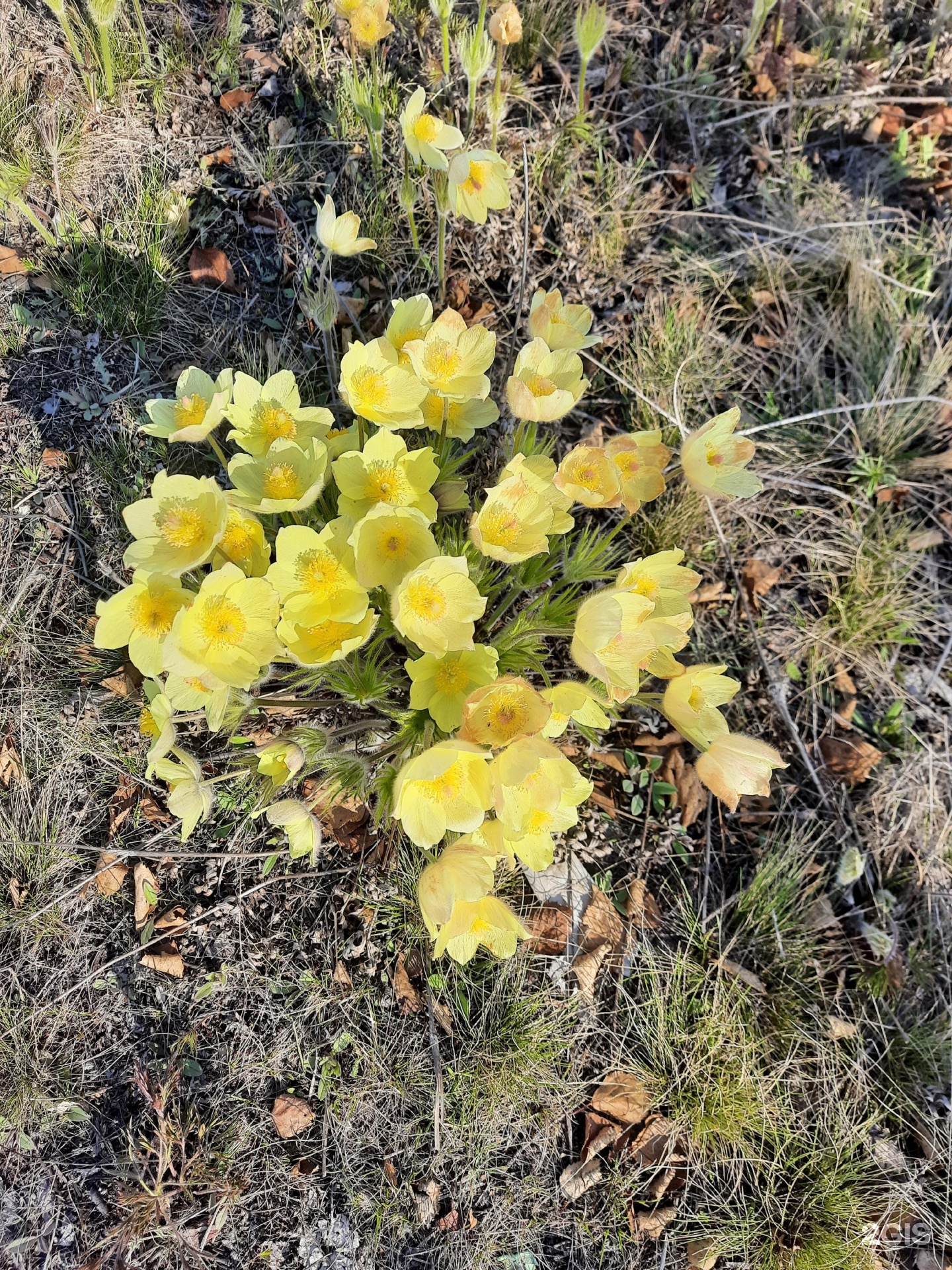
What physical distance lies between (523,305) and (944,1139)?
9.68 feet

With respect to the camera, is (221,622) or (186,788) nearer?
(221,622)

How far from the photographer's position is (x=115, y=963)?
227cm

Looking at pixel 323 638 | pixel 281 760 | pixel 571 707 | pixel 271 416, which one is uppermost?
pixel 271 416

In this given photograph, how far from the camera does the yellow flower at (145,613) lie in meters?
1.73

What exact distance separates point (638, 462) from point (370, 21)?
158 centimetres

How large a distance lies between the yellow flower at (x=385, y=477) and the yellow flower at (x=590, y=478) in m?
0.31

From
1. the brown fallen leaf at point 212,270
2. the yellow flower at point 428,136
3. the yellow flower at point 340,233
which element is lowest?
the brown fallen leaf at point 212,270

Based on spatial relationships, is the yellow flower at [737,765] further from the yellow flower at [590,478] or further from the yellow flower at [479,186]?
the yellow flower at [479,186]

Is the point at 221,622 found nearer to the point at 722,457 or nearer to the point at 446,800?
the point at 446,800

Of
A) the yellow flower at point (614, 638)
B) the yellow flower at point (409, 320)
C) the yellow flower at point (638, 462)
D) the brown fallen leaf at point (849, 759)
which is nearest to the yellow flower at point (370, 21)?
the yellow flower at point (409, 320)

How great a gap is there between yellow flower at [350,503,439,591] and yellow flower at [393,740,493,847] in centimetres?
38

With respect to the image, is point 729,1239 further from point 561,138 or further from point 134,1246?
point 561,138

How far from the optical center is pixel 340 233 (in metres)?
2.17

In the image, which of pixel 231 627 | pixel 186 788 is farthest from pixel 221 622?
pixel 186 788
